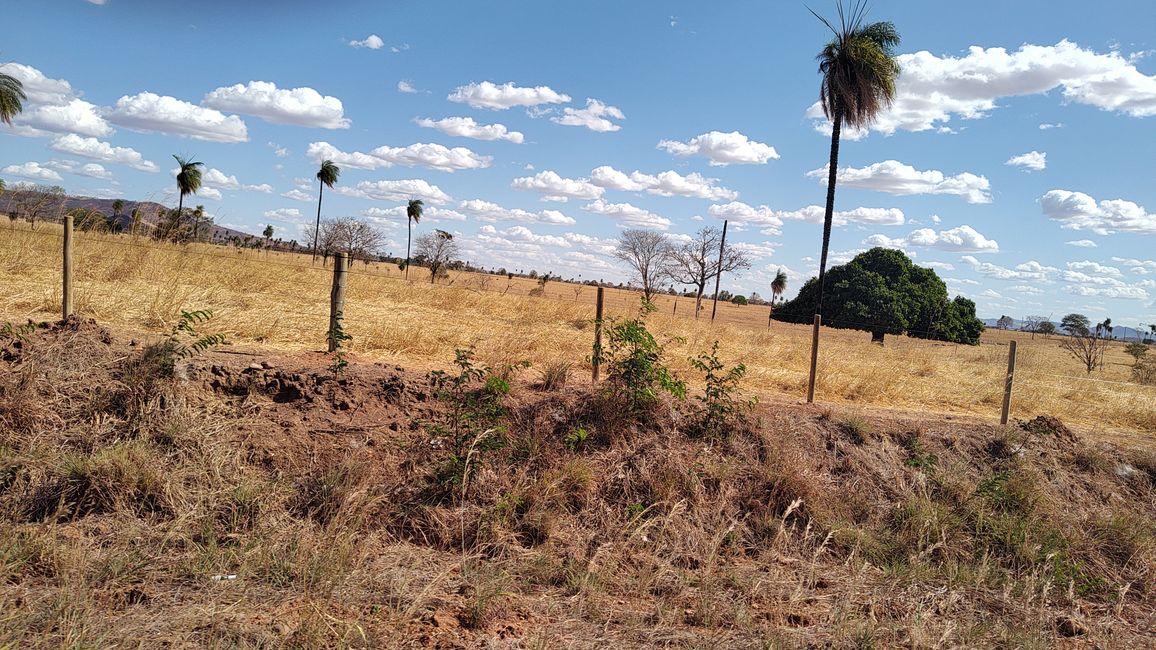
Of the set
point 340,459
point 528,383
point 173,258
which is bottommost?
point 340,459

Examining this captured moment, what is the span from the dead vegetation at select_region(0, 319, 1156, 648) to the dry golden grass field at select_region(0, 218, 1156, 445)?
1732mm

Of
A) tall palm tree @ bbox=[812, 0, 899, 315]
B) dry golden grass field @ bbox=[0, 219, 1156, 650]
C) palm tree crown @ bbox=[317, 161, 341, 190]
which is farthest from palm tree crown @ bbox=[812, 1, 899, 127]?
palm tree crown @ bbox=[317, 161, 341, 190]

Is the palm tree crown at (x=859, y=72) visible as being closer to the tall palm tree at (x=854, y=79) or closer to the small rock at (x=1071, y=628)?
the tall palm tree at (x=854, y=79)

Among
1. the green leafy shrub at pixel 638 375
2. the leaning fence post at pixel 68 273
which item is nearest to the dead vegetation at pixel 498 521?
the green leafy shrub at pixel 638 375

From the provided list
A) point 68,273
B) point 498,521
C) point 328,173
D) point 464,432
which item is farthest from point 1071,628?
point 328,173

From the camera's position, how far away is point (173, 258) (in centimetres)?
1259

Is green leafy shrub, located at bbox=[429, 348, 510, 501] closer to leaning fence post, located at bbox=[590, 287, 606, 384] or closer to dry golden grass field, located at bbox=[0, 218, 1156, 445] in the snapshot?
leaning fence post, located at bbox=[590, 287, 606, 384]

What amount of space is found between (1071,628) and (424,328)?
843 cm

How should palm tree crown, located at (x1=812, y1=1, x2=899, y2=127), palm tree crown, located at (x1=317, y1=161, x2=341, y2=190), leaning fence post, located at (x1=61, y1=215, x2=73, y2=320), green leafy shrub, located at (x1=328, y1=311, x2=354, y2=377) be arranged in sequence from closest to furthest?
green leafy shrub, located at (x1=328, y1=311, x2=354, y2=377) < leaning fence post, located at (x1=61, y1=215, x2=73, y2=320) < palm tree crown, located at (x1=812, y1=1, x2=899, y2=127) < palm tree crown, located at (x1=317, y1=161, x2=341, y2=190)

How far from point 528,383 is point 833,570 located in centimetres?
361

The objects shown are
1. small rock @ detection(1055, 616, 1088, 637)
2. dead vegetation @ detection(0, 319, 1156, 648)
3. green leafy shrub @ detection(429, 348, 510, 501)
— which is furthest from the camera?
green leafy shrub @ detection(429, 348, 510, 501)

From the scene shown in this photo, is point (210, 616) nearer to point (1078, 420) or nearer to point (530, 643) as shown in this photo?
point (530, 643)

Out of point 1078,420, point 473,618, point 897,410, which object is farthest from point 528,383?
point 1078,420

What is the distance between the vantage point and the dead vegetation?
13.1ft
